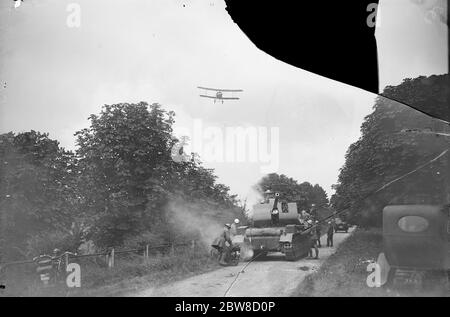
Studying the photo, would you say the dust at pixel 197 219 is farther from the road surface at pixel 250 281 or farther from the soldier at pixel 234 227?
the road surface at pixel 250 281

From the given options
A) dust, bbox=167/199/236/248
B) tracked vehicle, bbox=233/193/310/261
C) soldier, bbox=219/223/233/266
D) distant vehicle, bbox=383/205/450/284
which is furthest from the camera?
tracked vehicle, bbox=233/193/310/261

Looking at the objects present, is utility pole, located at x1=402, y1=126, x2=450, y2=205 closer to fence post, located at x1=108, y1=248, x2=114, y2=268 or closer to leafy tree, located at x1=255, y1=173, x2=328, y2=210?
leafy tree, located at x1=255, y1=173, x2=328, y2=210

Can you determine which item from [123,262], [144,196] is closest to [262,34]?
[144,196]

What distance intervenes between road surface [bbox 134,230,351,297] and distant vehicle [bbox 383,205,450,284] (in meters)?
0.64

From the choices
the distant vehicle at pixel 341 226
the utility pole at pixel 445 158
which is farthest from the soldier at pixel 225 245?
the utility pole at pixel 445 158

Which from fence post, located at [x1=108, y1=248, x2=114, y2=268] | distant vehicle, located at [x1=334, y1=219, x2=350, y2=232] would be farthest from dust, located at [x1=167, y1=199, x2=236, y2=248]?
distant vehicle, located at [x1=334, y1=219, x2=350, y2=232]

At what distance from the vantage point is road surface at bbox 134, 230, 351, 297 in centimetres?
380

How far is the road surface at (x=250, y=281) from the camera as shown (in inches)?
150

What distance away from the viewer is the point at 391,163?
4.20 metres

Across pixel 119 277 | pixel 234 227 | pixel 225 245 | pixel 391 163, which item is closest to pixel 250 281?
pixel 225 245

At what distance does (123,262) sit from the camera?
13.5 feet

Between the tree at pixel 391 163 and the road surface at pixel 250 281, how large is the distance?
533 mm
